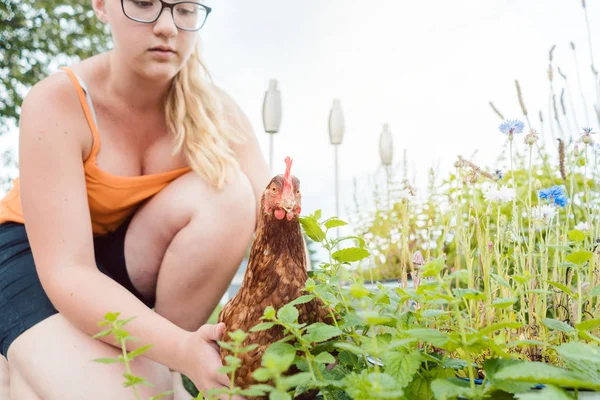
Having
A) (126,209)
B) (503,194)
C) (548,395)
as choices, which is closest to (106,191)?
(126,209)

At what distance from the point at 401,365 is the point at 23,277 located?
135 cm

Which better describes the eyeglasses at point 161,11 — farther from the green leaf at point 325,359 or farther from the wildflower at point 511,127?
the green leaf at point 325,359

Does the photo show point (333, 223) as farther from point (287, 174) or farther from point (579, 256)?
point (579, 256)

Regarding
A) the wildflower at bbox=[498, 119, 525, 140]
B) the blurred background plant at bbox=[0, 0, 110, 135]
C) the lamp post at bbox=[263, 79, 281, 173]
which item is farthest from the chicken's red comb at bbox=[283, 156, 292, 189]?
the blurred background plant at bbox=[0, 0, 110, 135]

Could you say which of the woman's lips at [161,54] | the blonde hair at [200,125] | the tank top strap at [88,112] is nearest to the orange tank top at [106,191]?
the tank top strap at [88,112]

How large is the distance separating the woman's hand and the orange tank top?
71cm

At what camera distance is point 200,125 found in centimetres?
183

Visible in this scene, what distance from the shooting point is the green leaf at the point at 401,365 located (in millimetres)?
805

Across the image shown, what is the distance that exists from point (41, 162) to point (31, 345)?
525mm

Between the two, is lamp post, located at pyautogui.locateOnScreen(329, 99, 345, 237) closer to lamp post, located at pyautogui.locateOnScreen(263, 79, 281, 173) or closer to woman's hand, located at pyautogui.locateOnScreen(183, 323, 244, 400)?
lamp post, located at pyautogui.locateOnScreen(263, 79, 281, 173)

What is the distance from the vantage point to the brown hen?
3.46 feet

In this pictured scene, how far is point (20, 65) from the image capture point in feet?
22.2

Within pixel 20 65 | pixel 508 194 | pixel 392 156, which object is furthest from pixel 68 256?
pixel 20 65

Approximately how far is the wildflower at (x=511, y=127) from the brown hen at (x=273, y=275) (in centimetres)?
58
